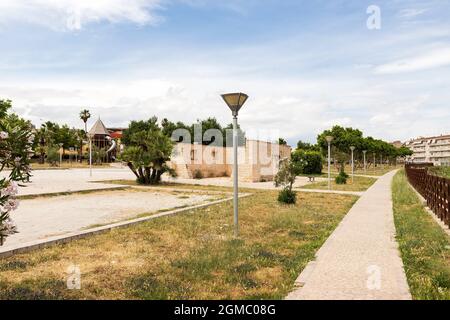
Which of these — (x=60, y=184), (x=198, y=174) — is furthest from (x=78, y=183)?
(x=198, y=174)

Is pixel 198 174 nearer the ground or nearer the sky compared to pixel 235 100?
nearer the ground

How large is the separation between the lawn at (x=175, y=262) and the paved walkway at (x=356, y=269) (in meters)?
0.28

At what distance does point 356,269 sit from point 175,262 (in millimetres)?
2795

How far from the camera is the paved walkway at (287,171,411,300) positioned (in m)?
4.83

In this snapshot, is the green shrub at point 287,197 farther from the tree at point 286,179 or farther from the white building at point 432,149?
the white building at point 432,149

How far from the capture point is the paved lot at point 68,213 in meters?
8.73

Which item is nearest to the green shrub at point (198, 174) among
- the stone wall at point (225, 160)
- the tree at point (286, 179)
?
the stone wall at point (225, 160)

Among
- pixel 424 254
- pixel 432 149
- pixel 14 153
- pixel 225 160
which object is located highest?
pixel 432 149

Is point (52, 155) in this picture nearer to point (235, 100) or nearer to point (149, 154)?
point (149, 154)

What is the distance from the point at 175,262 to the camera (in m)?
6.36

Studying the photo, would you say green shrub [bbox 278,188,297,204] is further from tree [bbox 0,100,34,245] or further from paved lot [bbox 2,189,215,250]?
tree [bbox 0,100,34,245]

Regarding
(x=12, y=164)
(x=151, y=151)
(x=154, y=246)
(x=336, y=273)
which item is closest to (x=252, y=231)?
(x=154, y=246)

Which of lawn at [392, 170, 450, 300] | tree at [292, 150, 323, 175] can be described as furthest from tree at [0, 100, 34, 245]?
tree at [292, 150, 323, 175]
